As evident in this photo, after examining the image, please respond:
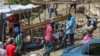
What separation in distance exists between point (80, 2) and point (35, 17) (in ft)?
11.8

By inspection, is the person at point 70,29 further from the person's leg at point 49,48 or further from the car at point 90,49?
the car at point 90,49

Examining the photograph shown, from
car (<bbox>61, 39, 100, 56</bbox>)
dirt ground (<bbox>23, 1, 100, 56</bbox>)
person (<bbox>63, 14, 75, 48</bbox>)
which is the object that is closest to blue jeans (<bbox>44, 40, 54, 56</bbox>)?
person (<bbox>63, 14, 75, 48</bbox>)

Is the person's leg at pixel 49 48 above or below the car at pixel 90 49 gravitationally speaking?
below

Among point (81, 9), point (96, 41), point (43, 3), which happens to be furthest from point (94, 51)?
point (43, 3)

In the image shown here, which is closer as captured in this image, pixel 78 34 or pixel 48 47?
pixel 48 47

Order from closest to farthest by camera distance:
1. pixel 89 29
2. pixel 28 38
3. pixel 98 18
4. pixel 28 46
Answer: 1. pixel 89 29
2. pixel 28 46
3. pixel 28 38
4. pixel 98 18

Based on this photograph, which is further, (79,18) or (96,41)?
(79,18)

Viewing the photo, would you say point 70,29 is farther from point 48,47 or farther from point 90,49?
point 90,49

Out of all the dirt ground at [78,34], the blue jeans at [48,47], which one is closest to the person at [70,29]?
the dirt ground at [78,34]

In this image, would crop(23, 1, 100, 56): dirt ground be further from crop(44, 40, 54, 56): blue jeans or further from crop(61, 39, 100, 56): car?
crop(61, 39, 100, 56): car

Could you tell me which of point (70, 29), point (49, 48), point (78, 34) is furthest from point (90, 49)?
point (78, 34)

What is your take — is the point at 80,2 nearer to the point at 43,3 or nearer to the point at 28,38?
the point at 43,3

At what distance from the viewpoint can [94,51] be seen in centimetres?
1211

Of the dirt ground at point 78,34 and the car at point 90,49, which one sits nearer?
the car at point 90,49
